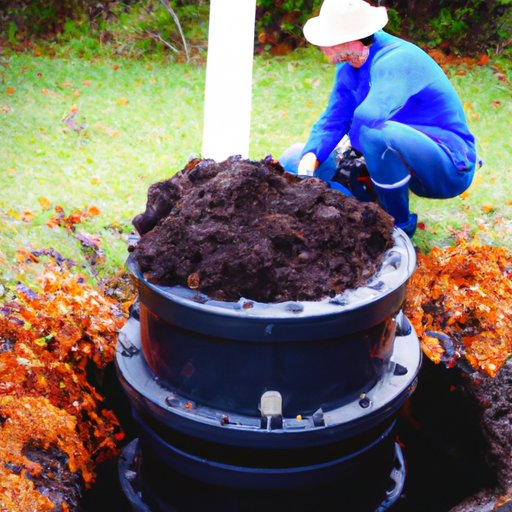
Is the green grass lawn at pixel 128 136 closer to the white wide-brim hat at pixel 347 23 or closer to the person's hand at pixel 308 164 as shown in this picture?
the person's hand at pixel 308 164

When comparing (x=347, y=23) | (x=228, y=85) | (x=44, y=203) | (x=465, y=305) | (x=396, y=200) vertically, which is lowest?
(x=44, y=203)

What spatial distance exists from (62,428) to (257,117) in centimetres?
354

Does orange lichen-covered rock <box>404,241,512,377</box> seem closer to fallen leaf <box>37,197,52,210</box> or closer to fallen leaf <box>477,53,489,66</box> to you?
fallen leaf <box>37,197,52,210</box>

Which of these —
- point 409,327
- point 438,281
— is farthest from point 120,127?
point 409,327

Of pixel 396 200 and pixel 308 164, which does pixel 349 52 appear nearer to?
pixel 308 164

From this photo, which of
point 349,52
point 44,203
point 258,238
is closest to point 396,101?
point 349,52

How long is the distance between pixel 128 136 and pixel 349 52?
8.12ft

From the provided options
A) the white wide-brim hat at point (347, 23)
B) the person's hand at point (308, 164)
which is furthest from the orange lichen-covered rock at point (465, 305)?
the white wide-brim hat at point (347, 23)

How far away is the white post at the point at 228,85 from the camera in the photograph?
12.3 ft

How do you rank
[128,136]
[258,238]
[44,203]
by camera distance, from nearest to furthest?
1. [258,238]
2. [44,203]
3. [128,136]

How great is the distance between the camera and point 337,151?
3.41 m

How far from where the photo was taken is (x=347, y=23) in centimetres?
281

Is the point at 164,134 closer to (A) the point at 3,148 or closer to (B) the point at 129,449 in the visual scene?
(A) the point at 3,148

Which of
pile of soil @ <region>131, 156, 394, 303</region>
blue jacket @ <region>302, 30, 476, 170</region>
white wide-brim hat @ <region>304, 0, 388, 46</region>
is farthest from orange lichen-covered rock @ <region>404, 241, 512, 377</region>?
white wide-brim hat @ <region>304, 0, 388, 46</region>
